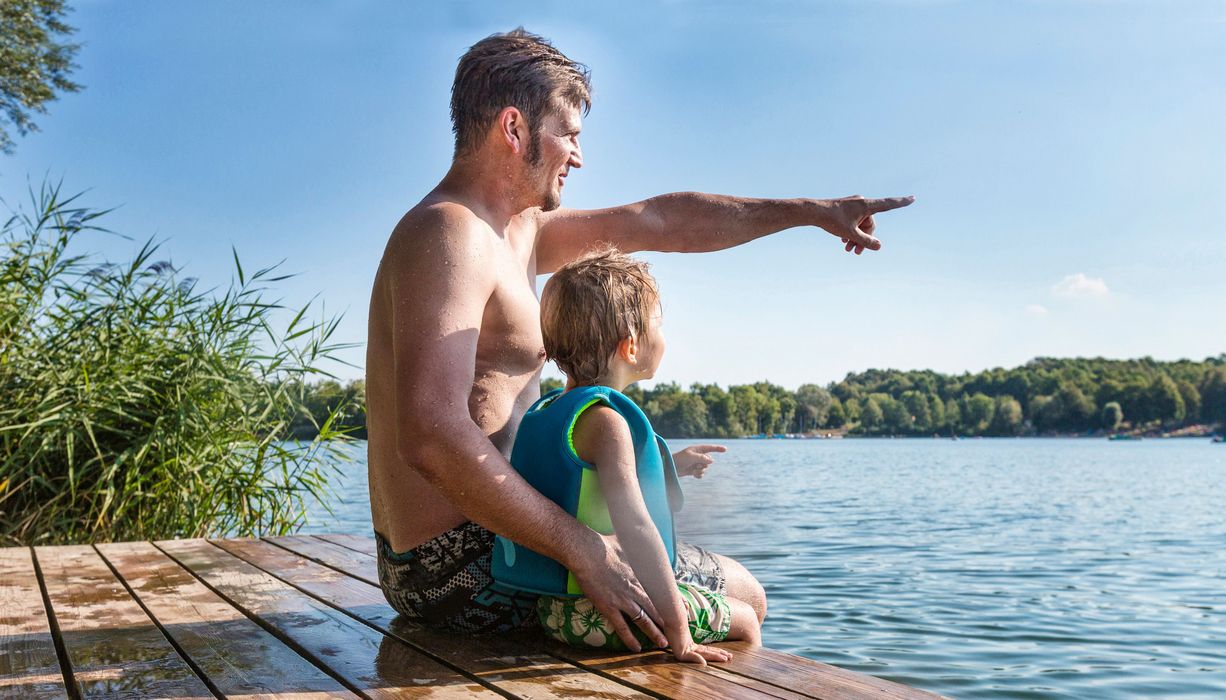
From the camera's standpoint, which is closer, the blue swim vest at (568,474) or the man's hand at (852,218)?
the blue swim vest at (568,474)

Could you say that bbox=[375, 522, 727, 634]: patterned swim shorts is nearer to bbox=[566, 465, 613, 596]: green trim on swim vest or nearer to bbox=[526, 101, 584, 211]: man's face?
bbox=[566, 465, 613, 596]: green trim on swim vest

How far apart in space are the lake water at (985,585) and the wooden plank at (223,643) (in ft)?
2.63

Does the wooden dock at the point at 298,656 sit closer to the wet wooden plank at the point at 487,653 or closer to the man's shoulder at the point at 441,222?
the wet wooden plank at the point at 487,653

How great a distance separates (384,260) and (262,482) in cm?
334

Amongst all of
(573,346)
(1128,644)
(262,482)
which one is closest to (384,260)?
(573,346)

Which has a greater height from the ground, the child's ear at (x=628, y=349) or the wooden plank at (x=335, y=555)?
the child's ear at (x=628, y=349)

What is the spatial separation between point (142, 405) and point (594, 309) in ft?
11.9

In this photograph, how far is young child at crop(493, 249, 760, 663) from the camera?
1569mm

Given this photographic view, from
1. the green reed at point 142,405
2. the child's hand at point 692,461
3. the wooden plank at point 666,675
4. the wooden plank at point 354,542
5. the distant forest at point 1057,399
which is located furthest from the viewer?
the distant forest at point 1057,399

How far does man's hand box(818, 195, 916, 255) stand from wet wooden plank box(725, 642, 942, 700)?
1.01m

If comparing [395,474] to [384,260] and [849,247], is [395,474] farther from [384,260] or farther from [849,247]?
[849,247]

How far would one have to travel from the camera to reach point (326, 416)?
4.97 metres

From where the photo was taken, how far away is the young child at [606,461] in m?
1.57

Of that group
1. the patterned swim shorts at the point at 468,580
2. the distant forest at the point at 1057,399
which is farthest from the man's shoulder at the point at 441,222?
the distant forest at the point at 1057,399
